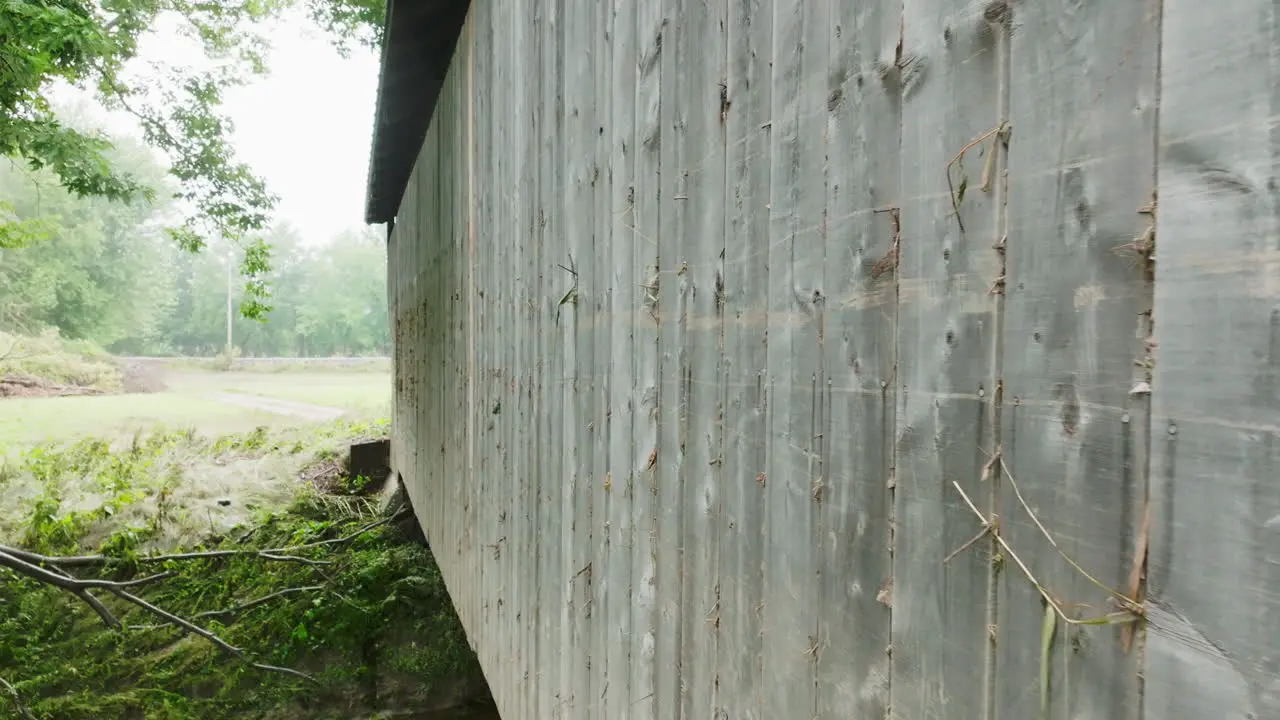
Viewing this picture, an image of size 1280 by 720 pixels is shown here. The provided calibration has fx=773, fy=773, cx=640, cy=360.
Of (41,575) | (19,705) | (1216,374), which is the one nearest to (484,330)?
(1216,374)

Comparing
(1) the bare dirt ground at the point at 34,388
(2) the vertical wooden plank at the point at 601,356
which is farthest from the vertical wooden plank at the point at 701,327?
(1) the bare dirt ground at the point at 34,388

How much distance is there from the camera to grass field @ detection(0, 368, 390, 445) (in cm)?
1683

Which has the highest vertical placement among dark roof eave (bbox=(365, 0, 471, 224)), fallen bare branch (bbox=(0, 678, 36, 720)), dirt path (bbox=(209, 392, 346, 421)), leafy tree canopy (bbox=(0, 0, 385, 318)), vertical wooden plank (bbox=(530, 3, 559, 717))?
leafy tree canopy (bbox=(0, 0, 385, 318))

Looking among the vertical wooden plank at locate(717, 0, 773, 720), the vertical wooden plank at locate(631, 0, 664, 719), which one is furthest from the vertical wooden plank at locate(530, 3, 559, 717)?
the vertical wooden plank at locate(717, 0, 773, 720)

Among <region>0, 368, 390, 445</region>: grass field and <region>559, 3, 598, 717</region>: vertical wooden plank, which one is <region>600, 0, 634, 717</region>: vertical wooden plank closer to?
<region>559, 3, 598, 717</region>: vertical wooden plank

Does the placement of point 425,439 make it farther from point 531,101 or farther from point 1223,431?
Result: point 1223,431

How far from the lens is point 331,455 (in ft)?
40.3

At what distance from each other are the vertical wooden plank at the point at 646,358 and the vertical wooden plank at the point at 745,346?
0.30 m

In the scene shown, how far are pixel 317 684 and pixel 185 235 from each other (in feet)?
32.4

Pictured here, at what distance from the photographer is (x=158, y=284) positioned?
40.1 meters

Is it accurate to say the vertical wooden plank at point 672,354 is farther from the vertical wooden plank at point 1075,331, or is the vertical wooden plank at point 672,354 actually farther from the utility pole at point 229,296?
the utility pole at point 229,296

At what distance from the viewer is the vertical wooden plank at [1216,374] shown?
20.3 inches

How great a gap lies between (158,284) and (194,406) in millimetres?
18545

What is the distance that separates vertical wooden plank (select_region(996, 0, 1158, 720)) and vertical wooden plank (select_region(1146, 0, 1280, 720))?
2 cm
